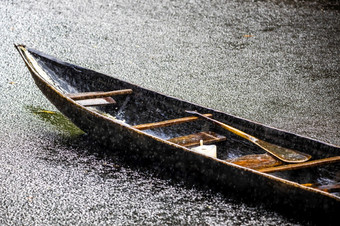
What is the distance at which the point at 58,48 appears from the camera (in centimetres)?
644

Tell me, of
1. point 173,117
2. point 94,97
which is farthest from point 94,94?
point 173,117

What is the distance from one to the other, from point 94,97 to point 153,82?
129 centimetres

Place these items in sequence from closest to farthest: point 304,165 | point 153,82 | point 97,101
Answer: point 304,165
point 97,101
point 153,82

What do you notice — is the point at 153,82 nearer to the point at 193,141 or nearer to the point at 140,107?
the point at 140,107

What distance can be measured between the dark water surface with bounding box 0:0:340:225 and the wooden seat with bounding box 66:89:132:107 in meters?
0.30

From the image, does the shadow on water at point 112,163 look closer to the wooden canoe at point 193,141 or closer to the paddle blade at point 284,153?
the wooden canoe at point 193,141

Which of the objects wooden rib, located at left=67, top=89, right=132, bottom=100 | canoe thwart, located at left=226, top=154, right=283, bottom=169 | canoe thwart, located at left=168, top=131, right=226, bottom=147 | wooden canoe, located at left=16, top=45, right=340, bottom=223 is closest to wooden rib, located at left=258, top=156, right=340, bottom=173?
wooden canoe, located at left=16, top=45, right=340, bottom=223

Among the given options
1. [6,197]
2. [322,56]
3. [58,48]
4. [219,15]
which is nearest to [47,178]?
[6,197]

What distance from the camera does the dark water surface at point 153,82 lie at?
335 cm

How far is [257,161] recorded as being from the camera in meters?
3.65

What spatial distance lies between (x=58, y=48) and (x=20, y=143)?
2539mm

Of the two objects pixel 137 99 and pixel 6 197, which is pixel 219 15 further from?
pixel 6 197

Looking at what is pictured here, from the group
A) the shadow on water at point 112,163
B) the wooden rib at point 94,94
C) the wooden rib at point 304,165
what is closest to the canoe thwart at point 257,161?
the wooden rib at point 304,165

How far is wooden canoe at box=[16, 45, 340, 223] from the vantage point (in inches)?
122
